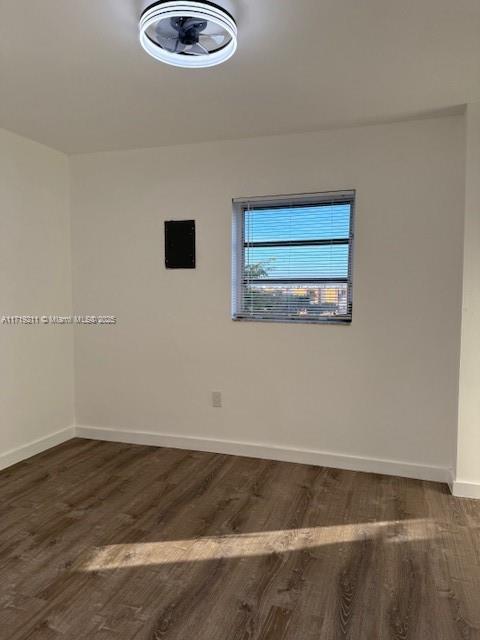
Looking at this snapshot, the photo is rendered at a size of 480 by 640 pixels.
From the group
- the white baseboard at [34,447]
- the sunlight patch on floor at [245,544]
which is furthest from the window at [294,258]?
the white baseboard at [34,447]

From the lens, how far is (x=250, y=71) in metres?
2.37

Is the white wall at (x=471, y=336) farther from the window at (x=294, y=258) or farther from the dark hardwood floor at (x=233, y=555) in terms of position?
the window at (x=294, y=258)

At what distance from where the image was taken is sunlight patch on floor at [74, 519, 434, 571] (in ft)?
7.35

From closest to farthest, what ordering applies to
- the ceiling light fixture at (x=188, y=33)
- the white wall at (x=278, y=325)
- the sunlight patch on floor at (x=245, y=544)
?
the ceiling light fixture at (x=188, y=33)
the sunlight patch on floor at (x=245, y=544)
the white wall at (x=278, y=325)

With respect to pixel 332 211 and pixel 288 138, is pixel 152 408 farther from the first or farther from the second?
pixel 288 138

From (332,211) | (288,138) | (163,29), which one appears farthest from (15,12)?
(332,211)

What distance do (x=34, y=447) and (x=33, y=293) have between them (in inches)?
48.3

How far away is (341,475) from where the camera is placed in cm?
327

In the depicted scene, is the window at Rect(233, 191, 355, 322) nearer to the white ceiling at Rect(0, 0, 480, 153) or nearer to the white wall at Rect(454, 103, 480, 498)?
the white ceiling at Rect(0, 0, 480, 153)

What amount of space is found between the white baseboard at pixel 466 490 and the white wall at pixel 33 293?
3.10m

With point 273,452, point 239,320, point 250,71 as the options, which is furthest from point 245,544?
point 250,71

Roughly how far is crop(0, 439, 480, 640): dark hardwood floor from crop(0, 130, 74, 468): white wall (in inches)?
18.0

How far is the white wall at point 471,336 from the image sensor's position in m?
2.82

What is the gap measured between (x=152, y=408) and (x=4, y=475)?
118cm
